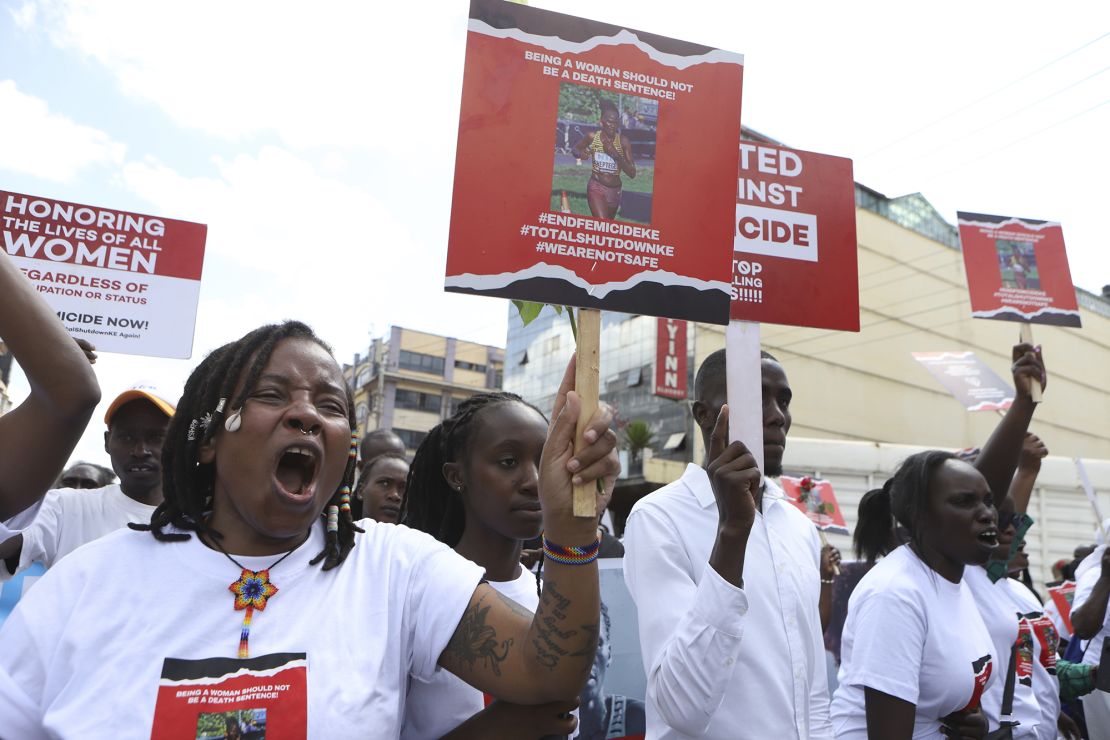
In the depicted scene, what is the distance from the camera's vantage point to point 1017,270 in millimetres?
4766

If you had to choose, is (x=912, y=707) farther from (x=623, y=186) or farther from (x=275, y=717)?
(x=275, y=717)

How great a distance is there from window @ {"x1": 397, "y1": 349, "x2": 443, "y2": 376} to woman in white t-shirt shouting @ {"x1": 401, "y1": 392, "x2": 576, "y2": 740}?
5354 cm

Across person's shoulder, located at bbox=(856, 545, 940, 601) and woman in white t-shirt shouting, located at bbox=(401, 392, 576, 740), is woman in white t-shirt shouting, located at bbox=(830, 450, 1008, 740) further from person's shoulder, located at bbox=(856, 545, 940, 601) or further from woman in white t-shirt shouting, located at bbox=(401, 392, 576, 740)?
woman in white t-shirt shouting, located at bbox=(401, 392, 576, 740)

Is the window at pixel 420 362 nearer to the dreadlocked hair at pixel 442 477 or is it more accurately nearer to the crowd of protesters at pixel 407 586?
the dreadlocked hair at pixel 442 477

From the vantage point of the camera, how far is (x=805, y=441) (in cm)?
1316

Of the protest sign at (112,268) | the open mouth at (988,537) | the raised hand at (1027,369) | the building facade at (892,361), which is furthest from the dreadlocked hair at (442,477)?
the building facade at (892,361)

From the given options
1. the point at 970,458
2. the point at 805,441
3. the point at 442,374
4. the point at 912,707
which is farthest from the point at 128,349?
the point at 442,374

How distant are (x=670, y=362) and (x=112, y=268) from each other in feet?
75.1

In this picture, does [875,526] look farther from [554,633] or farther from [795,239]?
[554,633]

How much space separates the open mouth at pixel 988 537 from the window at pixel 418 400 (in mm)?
52674

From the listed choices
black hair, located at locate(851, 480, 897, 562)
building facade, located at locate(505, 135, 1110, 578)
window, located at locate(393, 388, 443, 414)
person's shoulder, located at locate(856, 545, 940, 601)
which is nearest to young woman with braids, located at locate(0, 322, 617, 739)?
person's shoulder, located at locate(856, 545, 940, 601)

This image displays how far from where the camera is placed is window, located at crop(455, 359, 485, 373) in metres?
58.2

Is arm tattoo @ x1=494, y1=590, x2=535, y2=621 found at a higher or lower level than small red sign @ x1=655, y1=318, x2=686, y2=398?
lower

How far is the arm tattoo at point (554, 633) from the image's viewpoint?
1.61 meters
